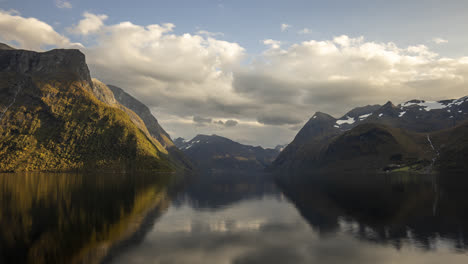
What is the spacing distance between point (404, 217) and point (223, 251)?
43948 millimetres

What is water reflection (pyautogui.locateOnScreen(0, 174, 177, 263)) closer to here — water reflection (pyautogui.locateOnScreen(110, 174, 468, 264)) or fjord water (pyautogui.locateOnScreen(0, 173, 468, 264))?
fjord water (pyautogui.locateOnScreen(0, 173, 468, 264))

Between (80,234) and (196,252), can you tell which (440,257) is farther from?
(80,234)

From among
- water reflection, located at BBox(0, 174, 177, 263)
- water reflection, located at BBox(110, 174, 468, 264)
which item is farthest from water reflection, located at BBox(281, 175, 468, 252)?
water reflection, located at BBox(0, 174, 177, 263)

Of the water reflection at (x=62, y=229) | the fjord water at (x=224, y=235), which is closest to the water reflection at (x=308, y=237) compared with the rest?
the fjord water at (x=224, y=235)

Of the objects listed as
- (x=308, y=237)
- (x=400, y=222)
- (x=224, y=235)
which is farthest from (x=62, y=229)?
(x=400, y=222)

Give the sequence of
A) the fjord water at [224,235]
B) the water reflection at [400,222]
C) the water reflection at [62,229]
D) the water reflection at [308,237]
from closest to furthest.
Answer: the water reflection at [62,229], the fjord water at [224,235], the water reflection at [308,237], the water reflection at [400,222]

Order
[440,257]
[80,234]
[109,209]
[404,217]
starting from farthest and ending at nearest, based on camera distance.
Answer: [109,209] → [404,217] → [80,234] → [440,257]

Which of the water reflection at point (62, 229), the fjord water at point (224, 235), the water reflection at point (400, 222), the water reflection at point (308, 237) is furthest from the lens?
the water reflection at point (400, 222)

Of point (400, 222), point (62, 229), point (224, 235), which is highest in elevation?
point (62, 229)

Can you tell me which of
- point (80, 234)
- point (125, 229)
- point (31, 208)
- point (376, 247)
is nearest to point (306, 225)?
point (376, 247)

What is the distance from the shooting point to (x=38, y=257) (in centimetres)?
3067

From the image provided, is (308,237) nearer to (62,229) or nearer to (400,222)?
(400,222)

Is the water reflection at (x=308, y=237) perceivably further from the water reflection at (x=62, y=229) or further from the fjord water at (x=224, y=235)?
the water reflection at (x=62, y=229)

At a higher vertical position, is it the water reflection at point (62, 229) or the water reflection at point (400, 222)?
the water reflection at point (62, 229)
